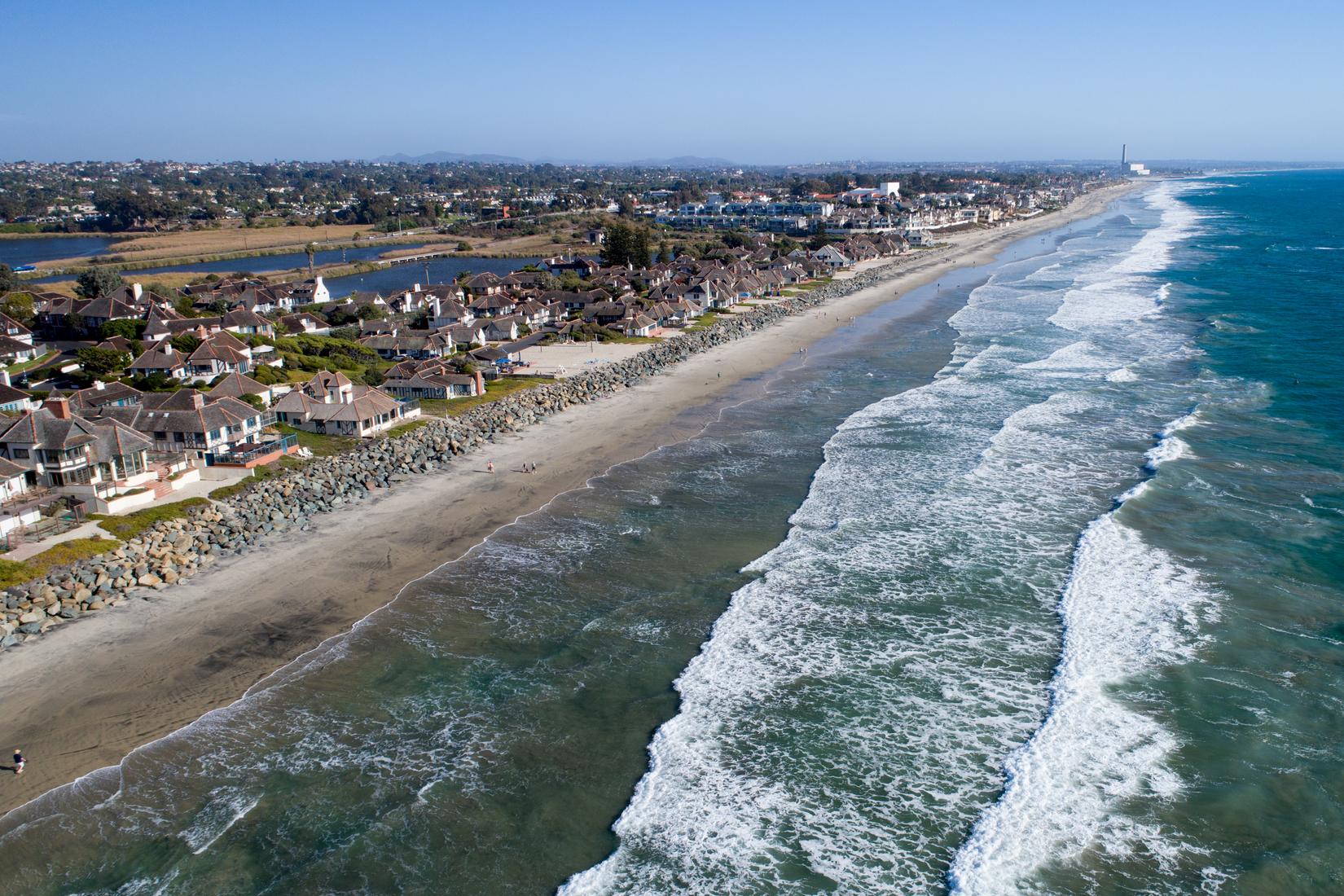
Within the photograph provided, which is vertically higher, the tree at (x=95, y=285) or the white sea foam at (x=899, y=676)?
the tree at (x=95, y=285)

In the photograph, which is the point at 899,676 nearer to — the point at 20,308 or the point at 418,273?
the point at 20,308

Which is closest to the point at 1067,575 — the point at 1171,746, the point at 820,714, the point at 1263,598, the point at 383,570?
the point at 1263,598

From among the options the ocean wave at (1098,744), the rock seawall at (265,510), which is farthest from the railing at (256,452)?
the ocean wave at (1098,744)

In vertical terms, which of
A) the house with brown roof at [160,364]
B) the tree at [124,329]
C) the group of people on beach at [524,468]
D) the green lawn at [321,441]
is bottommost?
the group of people on beach at [524,468]

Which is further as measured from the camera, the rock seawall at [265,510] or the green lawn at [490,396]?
the green lawn at [490,396]

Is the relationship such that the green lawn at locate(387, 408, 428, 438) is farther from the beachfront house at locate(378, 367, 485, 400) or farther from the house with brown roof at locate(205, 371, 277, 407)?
the house with brown roof at locate(205, 371, 277, 407)

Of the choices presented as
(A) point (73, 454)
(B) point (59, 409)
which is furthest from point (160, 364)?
(A) point (73, 454)

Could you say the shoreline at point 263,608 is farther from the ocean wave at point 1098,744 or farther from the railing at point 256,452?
the ocean wave at point 1098,744
